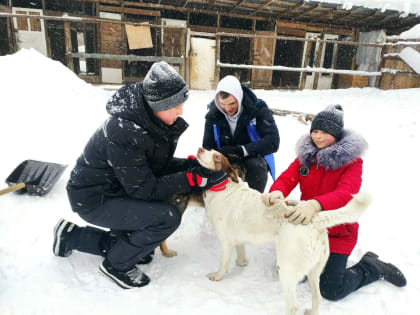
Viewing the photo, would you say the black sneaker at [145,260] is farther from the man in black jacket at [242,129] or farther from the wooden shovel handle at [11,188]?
the wooden shovel handle at [11,188]

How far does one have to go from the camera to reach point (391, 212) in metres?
3.50

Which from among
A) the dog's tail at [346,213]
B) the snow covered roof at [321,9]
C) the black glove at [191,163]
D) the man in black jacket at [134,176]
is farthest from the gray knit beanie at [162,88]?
the snow covered roof at [321,9]

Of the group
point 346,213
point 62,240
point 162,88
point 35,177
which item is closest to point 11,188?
point 35,177

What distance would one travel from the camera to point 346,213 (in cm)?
188

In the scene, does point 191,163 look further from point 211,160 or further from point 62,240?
point 62,240

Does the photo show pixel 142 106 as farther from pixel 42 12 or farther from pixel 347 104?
pixel 42 12

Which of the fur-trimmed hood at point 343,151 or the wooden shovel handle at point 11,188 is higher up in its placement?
the fur-trimmed hood at point 343,151

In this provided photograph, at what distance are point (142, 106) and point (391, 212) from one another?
325 cm

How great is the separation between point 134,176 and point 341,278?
1.82m

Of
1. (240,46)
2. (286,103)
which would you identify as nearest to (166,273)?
(286,103)

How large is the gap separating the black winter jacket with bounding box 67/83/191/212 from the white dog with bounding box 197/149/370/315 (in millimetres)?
375

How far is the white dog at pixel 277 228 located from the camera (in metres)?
1.93

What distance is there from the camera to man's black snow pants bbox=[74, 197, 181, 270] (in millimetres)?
2254

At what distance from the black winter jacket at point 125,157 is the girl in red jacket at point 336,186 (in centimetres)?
93
